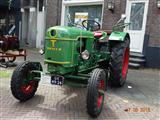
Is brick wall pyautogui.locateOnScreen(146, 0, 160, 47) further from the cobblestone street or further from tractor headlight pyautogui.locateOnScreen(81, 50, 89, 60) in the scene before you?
tractor headlight pyautogui.locateOnScreen(81, 50, 89, 60)

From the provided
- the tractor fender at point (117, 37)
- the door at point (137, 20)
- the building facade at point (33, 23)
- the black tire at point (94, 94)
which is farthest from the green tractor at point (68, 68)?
the building facade at point (33, 23)

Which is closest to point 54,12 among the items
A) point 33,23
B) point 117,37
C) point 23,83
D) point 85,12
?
point 85,12

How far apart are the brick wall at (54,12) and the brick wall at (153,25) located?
5.06 m

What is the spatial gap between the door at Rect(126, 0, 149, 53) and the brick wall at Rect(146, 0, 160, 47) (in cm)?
23

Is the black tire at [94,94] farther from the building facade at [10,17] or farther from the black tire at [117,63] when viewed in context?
the building facade at [10,17]

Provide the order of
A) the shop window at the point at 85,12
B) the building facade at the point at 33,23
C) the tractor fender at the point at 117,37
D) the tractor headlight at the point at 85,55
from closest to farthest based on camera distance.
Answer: the tractor headlight at the point at 85,55 → the tractor fender at the point at 117,37 → the shop window at the point at 85,12 → the building facade at the point at 33,23

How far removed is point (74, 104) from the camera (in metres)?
4.95

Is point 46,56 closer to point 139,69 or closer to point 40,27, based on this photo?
point 139,69

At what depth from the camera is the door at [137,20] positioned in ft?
32.1

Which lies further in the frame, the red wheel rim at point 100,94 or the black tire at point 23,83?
the black tire at point 23,83

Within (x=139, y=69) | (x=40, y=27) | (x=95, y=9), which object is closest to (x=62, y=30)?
(x=139, y=69)

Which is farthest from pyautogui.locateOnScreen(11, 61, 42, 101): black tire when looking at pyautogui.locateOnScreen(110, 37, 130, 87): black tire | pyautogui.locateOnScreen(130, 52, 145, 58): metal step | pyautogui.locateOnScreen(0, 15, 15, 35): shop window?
pyautogui.locateOnScreen(0, 15, 15, 35): shop window
